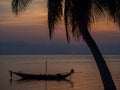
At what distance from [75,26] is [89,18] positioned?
0.74 m

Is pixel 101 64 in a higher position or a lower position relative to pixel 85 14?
lower

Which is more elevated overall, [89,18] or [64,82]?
[89,18]

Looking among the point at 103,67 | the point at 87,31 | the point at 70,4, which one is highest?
the point at 70,4

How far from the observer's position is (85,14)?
1641 cm

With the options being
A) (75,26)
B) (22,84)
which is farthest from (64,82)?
(75,26)

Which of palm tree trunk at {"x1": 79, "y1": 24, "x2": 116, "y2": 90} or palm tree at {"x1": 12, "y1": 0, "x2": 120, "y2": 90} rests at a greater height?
palm tree at {"x1": 12, "y1": 0, "x2": 120, "y2": 90}

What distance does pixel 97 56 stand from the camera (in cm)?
1617

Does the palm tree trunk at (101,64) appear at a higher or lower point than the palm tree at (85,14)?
lower

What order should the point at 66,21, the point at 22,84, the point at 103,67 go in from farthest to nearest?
the point at 22,84, the point at 66,21, the point at 103,67

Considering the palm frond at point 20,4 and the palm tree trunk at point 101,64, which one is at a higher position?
the palm frond at point 20,4

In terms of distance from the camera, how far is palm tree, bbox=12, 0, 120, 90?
52.9ft

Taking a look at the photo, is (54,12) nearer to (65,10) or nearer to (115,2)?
(65,10)

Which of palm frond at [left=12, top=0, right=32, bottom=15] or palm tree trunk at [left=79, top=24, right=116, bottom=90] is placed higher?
palm frond at [left=12, top=0, right=32, bottom=15]

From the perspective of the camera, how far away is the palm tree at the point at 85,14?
16125 millimetres
